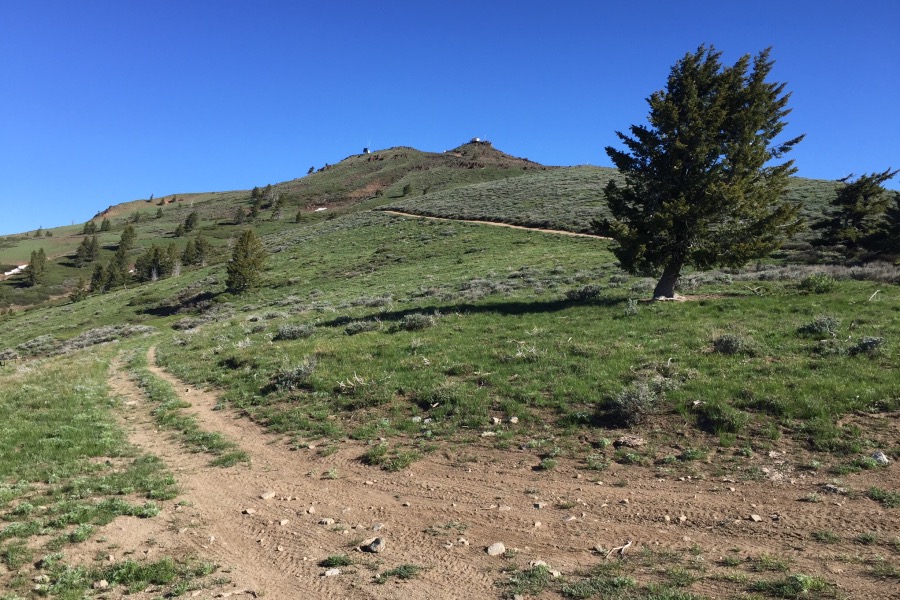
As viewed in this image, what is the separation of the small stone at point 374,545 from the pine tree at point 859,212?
37.1m

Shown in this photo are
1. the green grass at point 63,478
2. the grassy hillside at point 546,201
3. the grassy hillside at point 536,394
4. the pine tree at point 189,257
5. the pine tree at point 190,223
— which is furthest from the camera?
the pine tree at point 190,223

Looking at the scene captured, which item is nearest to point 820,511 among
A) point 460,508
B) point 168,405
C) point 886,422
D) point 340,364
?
point 886,422

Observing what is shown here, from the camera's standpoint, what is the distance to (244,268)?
5222 centimetres

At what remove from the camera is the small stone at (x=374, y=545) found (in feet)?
22.9

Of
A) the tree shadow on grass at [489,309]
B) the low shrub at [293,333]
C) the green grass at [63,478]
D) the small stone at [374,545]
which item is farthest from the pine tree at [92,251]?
the small stone at [374,545]

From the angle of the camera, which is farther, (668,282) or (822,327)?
(668,282)

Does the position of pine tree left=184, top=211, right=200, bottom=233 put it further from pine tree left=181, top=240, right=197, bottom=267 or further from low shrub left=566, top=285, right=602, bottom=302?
low shrub left=566, top=285, right=602, bottom=302

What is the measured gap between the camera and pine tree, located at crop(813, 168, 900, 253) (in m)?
31.0

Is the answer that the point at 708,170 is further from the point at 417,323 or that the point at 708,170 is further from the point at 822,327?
the point at 417,323

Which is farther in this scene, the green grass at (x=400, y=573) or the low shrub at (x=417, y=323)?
the low shrub at (x=417, y=323)

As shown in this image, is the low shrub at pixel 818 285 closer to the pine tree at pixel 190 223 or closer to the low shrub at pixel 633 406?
the low shrub at pixel 633 406

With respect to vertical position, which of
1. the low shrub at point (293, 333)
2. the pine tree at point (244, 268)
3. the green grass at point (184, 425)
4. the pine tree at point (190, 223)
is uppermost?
the pine tree at point (190, 223)

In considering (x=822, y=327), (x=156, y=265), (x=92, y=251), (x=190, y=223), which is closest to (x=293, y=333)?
(x=822, y=327)

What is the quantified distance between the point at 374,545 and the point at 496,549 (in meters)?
1.86
